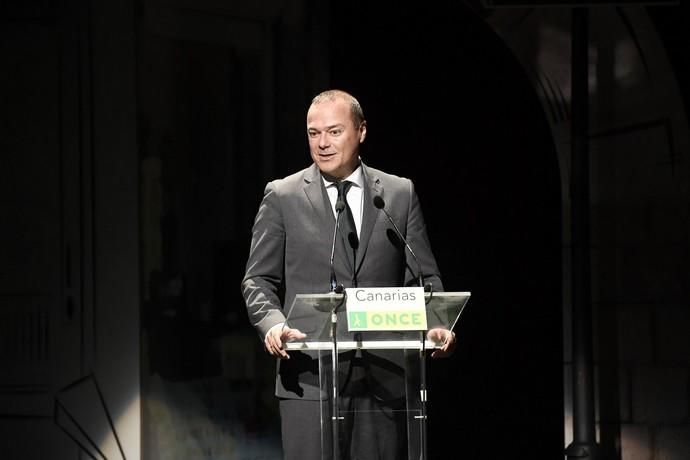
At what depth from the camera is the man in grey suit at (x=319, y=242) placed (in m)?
3.07

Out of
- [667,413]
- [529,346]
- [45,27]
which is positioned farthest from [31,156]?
[667,413]

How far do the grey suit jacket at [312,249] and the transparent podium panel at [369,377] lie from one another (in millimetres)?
231

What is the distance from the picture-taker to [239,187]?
15.9 feet

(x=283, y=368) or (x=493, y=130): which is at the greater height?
(x=493, y=130)

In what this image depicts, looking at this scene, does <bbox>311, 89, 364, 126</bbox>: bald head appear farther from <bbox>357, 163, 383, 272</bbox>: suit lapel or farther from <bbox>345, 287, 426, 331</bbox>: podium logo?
<bbox>345, 287, 426, 331</bbox>: podium logo

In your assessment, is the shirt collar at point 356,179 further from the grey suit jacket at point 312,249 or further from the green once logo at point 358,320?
the green once logo at point 358,320

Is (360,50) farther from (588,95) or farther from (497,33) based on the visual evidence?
(588,95)

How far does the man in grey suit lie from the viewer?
3074 mm

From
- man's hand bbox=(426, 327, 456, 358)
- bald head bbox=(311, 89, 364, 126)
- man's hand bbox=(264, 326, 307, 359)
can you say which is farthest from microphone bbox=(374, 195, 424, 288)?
man's hand bbox=(264, 326, 307, 359)

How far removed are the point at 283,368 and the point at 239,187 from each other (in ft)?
5.93

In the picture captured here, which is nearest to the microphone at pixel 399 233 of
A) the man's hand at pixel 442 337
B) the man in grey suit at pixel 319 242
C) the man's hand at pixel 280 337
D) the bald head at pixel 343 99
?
the man in grey suit at pixel 319 242

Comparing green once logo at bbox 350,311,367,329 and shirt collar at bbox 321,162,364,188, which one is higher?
shirt collar at bbox 321,162,364,188

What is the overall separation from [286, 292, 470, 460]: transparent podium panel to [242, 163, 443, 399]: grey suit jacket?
231mm

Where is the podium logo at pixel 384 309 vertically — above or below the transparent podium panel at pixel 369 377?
above
